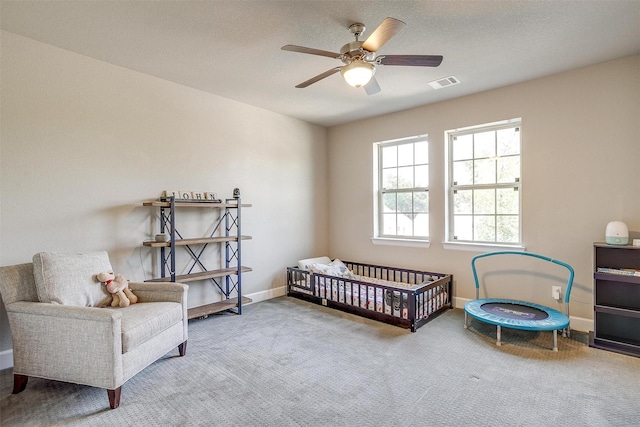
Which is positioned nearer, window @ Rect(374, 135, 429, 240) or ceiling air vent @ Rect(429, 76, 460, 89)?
ceiling air vent @ Rect(429, 76, 460, 89)

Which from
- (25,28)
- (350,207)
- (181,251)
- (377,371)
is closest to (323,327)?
(377,371)

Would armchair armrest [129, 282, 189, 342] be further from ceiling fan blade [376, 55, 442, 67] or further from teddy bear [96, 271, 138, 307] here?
ceiling fan blade [376, 55, 442, 67]

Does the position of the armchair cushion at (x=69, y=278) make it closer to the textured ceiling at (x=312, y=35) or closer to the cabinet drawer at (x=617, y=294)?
the textured ceiling at (x=312, y=35)

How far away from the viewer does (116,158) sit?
317cm

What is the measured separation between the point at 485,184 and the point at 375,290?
189 centimetres

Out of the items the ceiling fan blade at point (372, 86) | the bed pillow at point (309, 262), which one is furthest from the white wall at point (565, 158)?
the ceiling fan blade at point (372, 86)

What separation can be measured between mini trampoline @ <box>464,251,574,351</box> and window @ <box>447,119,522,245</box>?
391mm

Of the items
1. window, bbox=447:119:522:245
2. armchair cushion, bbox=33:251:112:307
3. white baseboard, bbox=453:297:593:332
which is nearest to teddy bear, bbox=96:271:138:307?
armchair cushion, bbox=33:251:112:307

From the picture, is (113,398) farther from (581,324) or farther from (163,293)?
(581,324)

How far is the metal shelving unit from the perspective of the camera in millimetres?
3293

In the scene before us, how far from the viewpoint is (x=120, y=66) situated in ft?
10.3

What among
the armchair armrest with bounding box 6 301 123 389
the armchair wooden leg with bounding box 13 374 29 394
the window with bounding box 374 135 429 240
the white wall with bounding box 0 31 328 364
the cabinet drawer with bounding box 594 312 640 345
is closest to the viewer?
the armchair armrest with bounding box 6 301 123 389

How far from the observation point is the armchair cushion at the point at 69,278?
223 cm

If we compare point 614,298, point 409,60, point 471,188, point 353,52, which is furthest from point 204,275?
point 614,298
